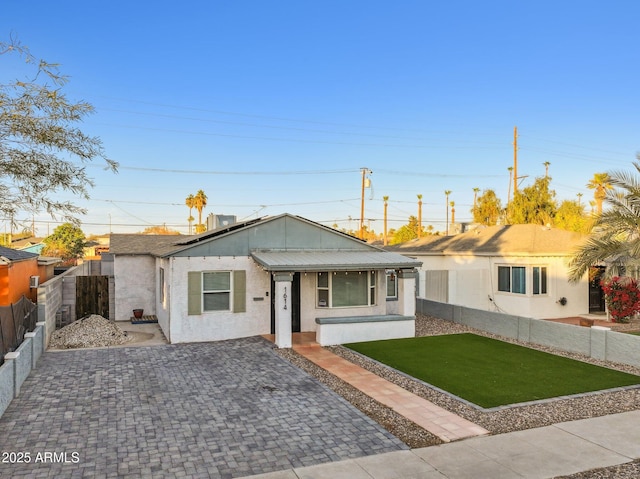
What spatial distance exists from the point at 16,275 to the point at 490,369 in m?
15.4

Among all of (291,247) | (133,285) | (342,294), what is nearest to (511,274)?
(342,294)

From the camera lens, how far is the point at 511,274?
20.2 meters

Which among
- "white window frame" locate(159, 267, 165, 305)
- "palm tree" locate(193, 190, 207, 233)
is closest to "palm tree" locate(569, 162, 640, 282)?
"white window frame" locate(159, 267, 165, 305)

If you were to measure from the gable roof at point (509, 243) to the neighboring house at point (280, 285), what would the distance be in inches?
252

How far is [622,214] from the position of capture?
1474 cm

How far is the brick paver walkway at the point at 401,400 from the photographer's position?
7875 mm

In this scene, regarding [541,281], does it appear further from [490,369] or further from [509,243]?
[490,369]

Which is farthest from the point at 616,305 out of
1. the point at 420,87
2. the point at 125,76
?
the point at 125,76

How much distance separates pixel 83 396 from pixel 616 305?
1889cm

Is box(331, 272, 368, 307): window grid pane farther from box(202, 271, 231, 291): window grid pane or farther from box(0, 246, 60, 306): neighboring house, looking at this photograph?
box(0, 246, 60, 306): neighboring house

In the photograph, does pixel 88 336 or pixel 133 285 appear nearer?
pixel 88 336

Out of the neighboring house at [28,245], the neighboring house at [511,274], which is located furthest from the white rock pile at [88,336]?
the neighboring house at [511,274]

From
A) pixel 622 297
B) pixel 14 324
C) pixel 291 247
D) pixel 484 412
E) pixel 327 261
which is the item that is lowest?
pixel 484 412

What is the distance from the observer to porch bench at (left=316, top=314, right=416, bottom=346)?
48.4ft
